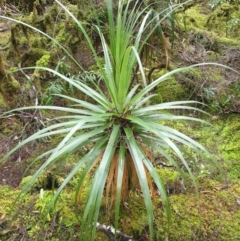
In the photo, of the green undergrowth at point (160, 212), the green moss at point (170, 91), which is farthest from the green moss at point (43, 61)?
the green undergrowth at point (160, 212)

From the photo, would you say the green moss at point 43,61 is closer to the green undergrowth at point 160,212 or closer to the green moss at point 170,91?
the green moss at point 170,91

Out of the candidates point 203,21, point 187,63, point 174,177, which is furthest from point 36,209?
point 203,21

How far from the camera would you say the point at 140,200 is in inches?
66.6

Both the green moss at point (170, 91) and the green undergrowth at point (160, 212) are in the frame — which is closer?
the green undergrowth at point (160, 212)

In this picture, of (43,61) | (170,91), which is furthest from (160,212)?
(43,61)

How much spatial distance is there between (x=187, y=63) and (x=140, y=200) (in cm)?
187

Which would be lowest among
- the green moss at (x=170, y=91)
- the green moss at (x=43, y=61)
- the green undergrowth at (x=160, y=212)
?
the green undergrowth at (x=160, y=212)

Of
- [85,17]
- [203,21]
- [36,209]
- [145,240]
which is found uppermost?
[203,21]

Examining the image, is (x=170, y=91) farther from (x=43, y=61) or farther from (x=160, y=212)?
(x=160, y=212)

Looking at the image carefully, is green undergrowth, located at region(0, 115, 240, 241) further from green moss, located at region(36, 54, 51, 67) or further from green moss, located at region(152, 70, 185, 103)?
green moss, located at region(36, 54, 51, 67)

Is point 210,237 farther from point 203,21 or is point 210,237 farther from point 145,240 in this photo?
point 203,21

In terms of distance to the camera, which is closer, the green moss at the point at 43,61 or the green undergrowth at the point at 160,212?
the green undergrowth at the point at 160,212

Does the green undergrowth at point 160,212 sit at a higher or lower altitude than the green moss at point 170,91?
lower

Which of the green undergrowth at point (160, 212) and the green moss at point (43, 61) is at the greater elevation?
the green moss at point (43, 61)
